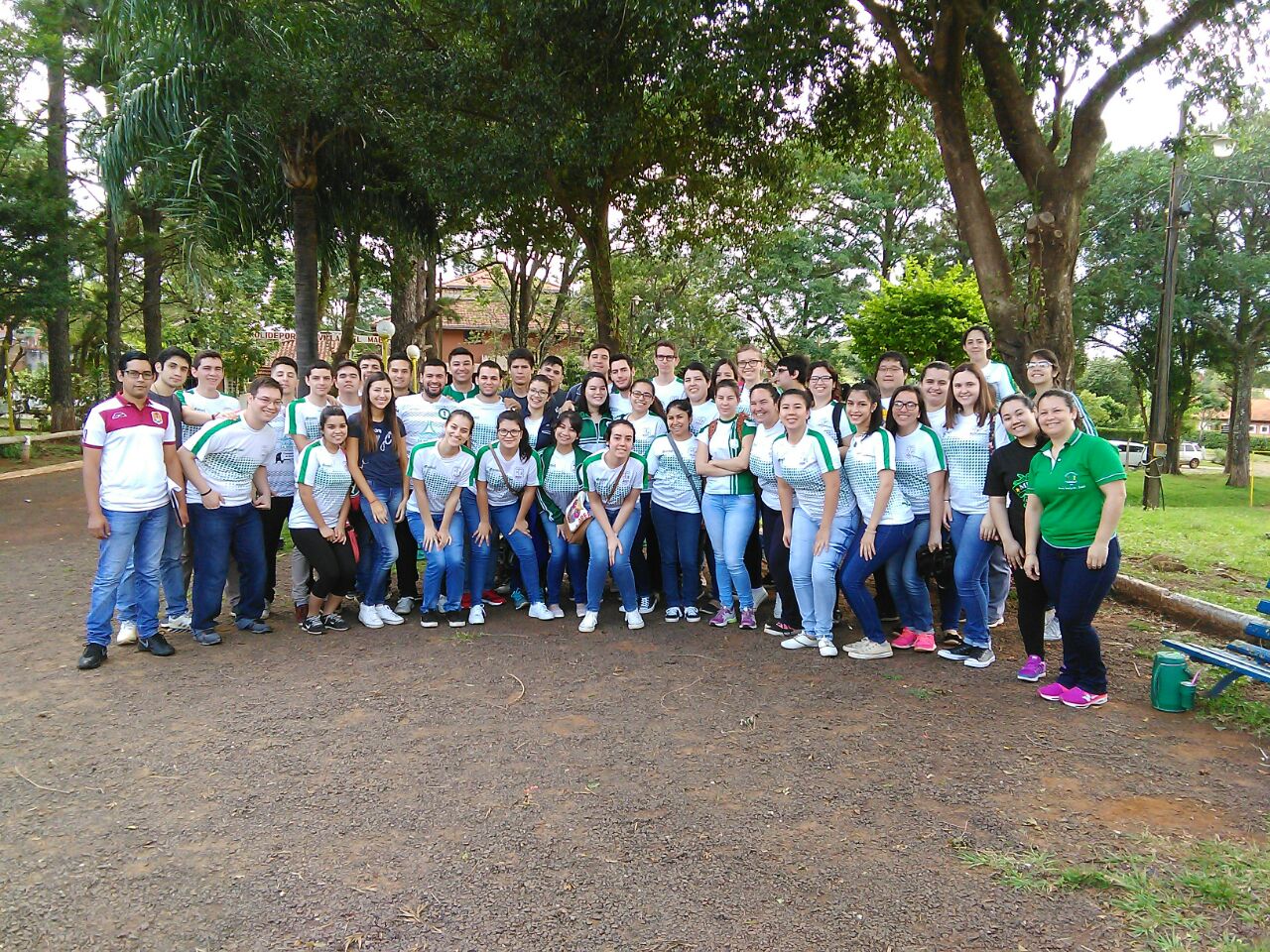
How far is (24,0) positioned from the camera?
16781 millimetres

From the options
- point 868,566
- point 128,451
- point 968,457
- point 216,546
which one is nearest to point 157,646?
point 216,546

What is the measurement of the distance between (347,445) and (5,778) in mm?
2843

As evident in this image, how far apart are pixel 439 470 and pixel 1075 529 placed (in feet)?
13.6

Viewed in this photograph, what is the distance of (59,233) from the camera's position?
16688mm

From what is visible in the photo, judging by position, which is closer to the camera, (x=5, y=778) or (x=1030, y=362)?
(x=5, y=778)

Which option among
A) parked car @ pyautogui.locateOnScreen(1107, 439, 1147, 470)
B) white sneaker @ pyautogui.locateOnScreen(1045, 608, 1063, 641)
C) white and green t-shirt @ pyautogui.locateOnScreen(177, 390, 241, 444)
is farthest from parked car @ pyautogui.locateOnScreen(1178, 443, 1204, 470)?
white and green t-shirt @ pyautogui.locateOnScreen(177, 390, 241, 444)

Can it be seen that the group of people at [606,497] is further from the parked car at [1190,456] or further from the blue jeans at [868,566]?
the parked car at [1190,456]

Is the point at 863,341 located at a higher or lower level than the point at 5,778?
higher

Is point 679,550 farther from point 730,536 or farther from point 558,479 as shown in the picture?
point 558,479

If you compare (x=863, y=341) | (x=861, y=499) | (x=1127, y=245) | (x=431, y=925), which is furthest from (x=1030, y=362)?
(x=1127, y=245)

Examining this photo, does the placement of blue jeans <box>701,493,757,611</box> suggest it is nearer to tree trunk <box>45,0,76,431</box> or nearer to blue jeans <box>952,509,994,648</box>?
blue jeans <box>952,509,994,648</box>

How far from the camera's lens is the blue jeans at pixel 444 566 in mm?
6273

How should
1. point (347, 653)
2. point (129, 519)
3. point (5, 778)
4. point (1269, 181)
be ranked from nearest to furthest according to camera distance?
point (5, 778), point (129, 519), point (347, 653), point (1269, 181)

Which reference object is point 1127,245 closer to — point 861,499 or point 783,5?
point 783,5
